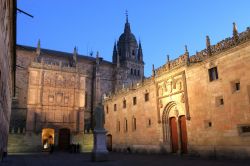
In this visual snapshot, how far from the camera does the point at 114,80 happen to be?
5294 cm

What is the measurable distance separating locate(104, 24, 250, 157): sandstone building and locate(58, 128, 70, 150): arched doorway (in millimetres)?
13816

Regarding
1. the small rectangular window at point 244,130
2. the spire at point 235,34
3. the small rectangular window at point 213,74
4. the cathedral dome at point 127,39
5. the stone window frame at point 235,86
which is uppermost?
the cathedral dome at point 127,39

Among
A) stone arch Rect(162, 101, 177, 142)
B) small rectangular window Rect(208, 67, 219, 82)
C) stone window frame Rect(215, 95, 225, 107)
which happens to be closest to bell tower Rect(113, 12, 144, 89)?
stone arch Rect(162, 101, 177, 142)

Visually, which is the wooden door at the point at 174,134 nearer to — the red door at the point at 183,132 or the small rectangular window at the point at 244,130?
the red door at the point at 183,132

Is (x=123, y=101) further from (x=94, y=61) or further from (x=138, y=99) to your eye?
(x=94, y=61)

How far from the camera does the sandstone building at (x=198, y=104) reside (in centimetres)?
1489

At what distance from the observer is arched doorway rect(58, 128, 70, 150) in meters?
37.3

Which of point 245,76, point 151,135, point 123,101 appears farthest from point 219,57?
A: point 123,101

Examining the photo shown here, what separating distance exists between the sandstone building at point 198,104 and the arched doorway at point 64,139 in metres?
13.8

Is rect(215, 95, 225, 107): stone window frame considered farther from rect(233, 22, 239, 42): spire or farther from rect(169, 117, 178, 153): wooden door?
rect(169, 117, 178, 153): wooden door

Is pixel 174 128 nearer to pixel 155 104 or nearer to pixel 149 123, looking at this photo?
pixel 155 104

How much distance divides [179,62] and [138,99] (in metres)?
7.86

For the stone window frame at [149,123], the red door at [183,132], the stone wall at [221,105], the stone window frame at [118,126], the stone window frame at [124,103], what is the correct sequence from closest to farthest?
1. the stone wall at [221,105]
2. the red door at [183,132]
3. the stone window frame at [149,123]
4. the stone window frame at [124,103]
5. the stone window frame at [118,126]

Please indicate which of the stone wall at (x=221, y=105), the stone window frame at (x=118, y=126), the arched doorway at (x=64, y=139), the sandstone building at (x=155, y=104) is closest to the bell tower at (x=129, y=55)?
the sandstone building at (x=155, y=104)
